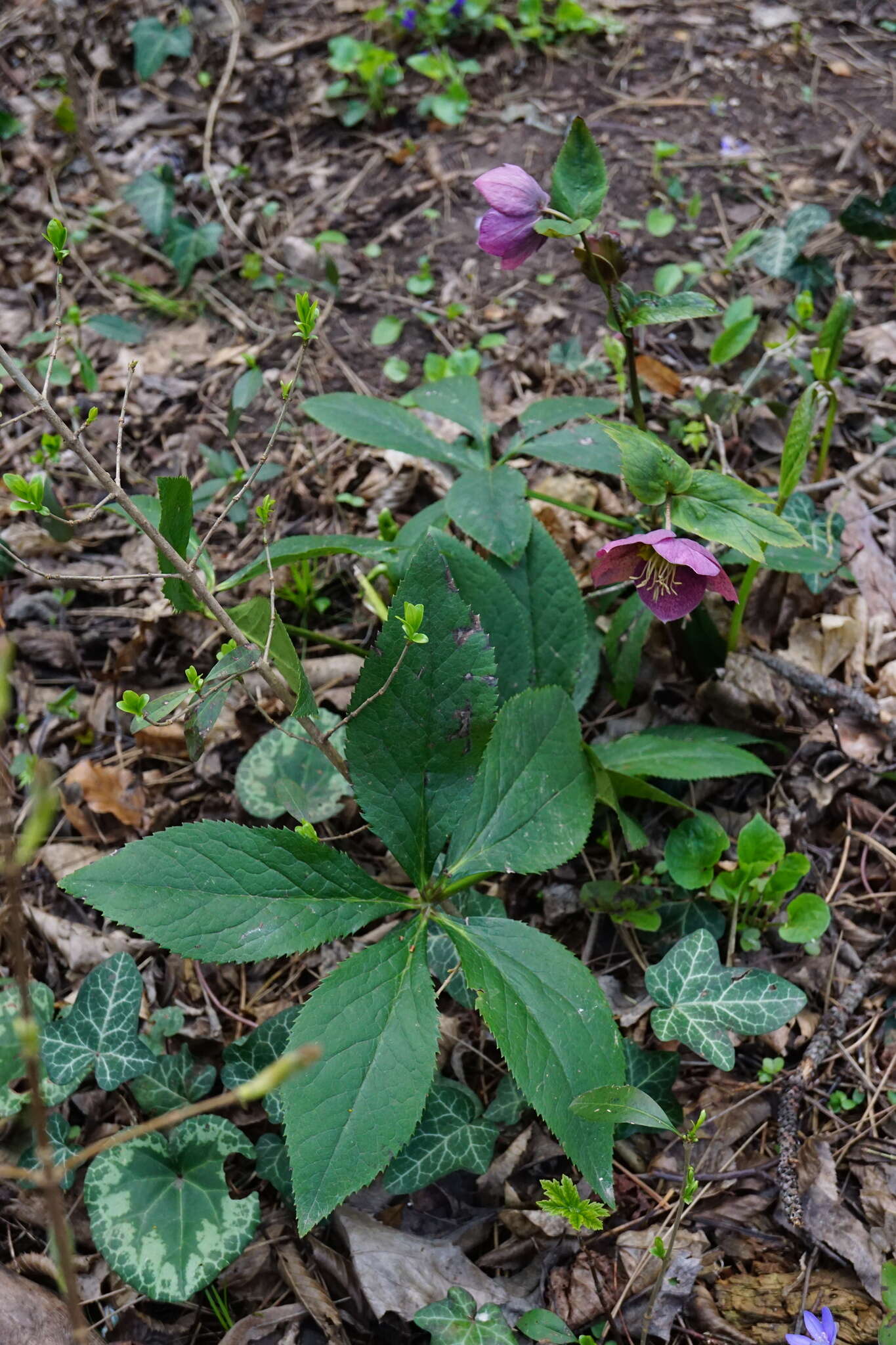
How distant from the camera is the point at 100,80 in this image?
3.82 metres

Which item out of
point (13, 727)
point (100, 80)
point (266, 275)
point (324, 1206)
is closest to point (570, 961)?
point (324, 1206)

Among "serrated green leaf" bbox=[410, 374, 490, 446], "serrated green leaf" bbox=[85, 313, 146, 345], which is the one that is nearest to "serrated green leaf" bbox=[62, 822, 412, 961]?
"serrated green leaf" bbox=[410, 374, 490, 446]

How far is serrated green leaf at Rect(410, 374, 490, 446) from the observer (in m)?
1.97

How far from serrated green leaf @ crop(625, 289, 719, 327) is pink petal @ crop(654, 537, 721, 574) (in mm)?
374

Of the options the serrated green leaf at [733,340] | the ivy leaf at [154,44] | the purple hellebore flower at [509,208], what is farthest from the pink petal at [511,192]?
the ivy leaf at [154,44]

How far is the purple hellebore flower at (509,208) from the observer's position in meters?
1.54

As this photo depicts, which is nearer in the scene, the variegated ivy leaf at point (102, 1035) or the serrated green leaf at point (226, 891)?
the serrated green leaf at point (226, 891)

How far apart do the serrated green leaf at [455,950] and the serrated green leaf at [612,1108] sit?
333 millimetres

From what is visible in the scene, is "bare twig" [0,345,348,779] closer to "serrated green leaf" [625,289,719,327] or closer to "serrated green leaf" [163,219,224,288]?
"serrated green leaf" [625,289,719,327]

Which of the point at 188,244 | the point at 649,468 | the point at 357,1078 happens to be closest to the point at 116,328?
the point at 188,244

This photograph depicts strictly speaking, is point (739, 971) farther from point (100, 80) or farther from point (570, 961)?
point (100, 80)

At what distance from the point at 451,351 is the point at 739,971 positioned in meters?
1.95

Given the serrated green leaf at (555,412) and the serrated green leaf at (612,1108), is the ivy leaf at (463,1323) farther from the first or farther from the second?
the serrated green leaf at (555,412)

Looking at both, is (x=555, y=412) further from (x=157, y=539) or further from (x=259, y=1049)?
(x=259, y=1049)
